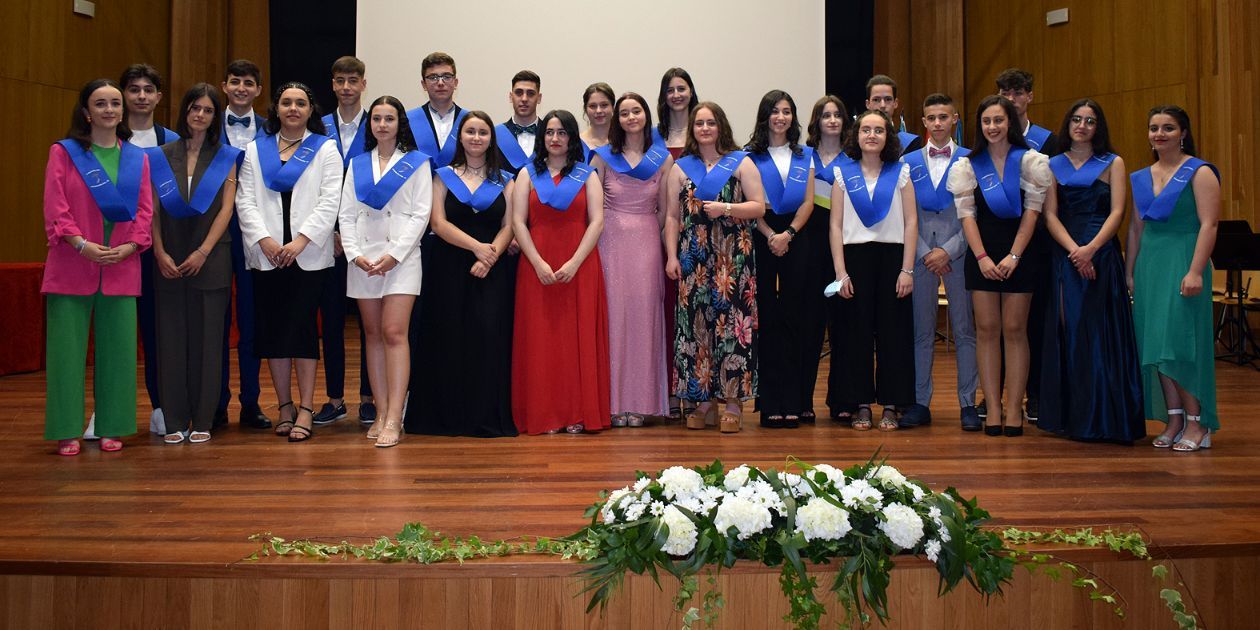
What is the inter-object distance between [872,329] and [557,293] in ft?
4.40

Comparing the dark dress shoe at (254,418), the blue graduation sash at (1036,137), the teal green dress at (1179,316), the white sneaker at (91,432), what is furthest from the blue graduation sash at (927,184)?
Answer: the white sneaker at (91,432)

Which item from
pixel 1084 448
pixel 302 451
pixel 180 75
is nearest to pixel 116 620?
pixel 302 451

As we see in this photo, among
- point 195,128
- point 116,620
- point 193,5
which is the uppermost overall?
point 193,5

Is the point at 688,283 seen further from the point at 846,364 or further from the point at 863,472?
the point at 863,472

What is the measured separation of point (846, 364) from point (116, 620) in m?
2.96

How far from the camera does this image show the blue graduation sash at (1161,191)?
391cm

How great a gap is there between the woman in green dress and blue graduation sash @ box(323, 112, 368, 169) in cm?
312

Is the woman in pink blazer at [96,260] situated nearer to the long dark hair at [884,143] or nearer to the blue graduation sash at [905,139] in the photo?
the long dark hair at [884,143]

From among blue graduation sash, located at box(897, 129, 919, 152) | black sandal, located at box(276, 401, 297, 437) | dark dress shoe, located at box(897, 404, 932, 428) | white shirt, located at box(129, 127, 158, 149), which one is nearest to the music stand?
blue graduation sash, located at box(897, 129, 919, 152)

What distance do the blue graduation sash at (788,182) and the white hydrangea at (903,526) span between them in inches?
88.8

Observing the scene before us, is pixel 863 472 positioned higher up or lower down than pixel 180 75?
lower down

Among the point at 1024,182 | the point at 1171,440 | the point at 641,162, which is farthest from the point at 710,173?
the point at 1171,440

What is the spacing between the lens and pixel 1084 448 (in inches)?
158

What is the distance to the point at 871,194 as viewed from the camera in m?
4.38
